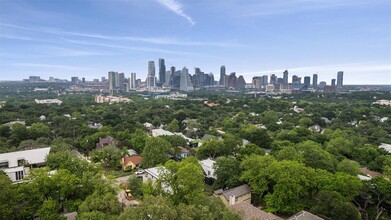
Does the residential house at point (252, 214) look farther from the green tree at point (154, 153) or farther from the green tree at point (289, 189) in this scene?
the green tree at point (154, 153)

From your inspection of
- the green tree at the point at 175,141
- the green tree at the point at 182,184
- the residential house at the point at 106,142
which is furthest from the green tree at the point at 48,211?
the residential house at the point at 106,142

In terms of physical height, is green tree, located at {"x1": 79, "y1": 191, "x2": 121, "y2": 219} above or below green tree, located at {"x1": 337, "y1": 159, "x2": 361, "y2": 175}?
above

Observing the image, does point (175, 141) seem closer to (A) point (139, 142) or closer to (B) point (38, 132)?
(A) point (139, 142)

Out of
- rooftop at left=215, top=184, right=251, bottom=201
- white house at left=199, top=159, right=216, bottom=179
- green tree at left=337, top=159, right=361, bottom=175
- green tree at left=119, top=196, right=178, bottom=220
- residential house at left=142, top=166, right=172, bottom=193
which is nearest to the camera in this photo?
green tree at left=119, top=196, right=178, bottom=220

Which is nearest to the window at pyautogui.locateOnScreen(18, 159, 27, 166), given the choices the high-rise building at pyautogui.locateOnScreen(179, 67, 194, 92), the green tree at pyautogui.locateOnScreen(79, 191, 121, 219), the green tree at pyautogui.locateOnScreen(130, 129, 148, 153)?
the green tree at pyautogui.locateOnScreen(130, 129, 148, 153)

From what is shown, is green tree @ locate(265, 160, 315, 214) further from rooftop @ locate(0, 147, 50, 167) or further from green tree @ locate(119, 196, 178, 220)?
rooftop @ locate(0, 147, 50, 167)

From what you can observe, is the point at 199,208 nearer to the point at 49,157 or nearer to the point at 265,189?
the point at 265,189

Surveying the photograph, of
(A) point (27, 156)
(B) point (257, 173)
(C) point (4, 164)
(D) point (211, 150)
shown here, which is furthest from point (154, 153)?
(C) point (4, 164)
